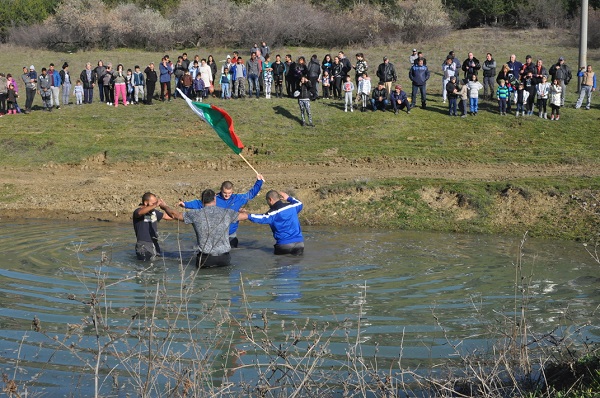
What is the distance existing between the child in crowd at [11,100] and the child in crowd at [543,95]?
17682mm

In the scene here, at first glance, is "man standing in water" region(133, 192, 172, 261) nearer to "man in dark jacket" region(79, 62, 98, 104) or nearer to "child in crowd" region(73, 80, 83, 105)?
"man in dark jacket" region(79, 62, 98, 104)

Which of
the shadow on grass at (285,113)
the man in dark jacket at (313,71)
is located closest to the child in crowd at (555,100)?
the man in dark jacket at (313,71)

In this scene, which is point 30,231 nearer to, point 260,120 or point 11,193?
point 11,193

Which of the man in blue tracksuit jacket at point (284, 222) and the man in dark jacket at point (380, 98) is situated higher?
the man in dark jacket at point (380, 98)

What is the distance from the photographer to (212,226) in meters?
14.9

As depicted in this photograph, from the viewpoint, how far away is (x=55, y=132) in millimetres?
28500

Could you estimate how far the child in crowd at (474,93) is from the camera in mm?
28844

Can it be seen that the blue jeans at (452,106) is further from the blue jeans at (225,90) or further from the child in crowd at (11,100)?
the child in crowd at (11,100)

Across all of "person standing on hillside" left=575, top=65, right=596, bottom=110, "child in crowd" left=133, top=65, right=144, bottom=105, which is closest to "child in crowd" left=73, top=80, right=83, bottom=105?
"child in crowd" left=133, top=65, right=144, bottom=105

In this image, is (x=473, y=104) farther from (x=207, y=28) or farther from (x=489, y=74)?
(x=207, y=28)

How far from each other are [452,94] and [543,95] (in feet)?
9.54

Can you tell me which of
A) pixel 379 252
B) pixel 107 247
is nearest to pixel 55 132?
pixel 107 247

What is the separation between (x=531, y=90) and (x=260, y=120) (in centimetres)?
891

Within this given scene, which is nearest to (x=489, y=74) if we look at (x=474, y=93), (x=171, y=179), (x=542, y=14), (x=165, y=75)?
(x=474, y=93)
